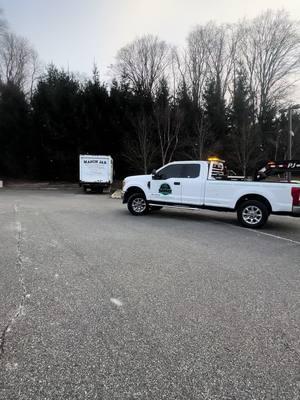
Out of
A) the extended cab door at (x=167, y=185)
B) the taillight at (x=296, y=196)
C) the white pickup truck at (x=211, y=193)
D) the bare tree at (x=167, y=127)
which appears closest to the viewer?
the taillight at (x=296, y=196)

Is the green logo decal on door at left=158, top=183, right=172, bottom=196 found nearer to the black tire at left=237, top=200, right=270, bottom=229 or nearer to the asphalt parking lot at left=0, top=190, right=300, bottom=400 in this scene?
the black tire at left=237, top=200, right=270, bottom=229

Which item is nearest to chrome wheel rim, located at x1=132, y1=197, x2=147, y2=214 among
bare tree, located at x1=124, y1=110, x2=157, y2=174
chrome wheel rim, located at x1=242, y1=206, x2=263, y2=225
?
chrome wheel rim, located at x1=242, y1=206, x2=263, y2=225

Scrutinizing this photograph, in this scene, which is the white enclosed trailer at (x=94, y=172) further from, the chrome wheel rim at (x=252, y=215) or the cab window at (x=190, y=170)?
the chrome wheel rim at (x=252, y=215)

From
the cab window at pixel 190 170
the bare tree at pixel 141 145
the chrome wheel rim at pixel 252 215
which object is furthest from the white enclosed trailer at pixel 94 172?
the chrome wheel rim at pixel 252 215

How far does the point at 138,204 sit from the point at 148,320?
796 cm

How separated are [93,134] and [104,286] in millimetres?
27524

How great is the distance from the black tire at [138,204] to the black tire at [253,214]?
350 cm

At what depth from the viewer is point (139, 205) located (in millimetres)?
11164

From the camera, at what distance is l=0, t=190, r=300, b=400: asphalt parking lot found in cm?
235

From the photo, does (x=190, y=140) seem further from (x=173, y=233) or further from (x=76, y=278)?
(x=76, y=278)

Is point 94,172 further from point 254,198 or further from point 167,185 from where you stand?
point 254,198

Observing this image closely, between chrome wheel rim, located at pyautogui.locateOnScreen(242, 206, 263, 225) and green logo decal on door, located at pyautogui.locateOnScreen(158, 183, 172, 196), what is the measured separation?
273 cm

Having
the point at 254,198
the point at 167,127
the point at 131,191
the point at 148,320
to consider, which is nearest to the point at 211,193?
the point at 254,198

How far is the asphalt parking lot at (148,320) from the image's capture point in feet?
7.72
